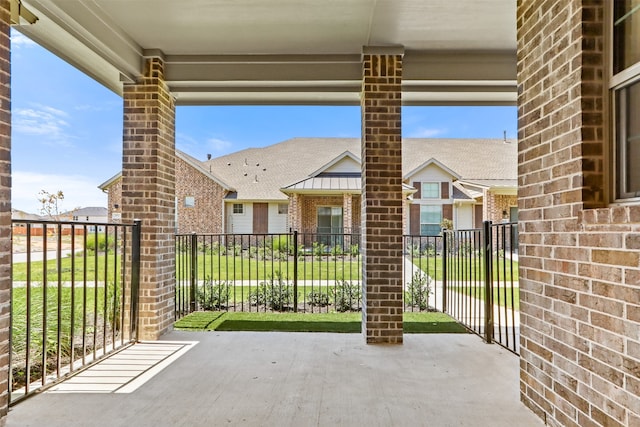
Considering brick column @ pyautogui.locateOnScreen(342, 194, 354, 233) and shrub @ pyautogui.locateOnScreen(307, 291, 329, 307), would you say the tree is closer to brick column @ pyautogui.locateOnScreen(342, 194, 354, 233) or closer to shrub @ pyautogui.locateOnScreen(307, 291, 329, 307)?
brick column @ pyautogui.locateOnScreen(342, 194, 354, 233)

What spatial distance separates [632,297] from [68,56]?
4.81 meters

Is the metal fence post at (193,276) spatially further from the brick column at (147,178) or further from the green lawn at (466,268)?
the green lawn at (466,268)

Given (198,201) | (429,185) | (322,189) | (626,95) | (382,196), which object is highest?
(429,185)

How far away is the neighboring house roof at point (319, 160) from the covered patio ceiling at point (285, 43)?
11.5 meters

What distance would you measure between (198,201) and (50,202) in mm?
5534

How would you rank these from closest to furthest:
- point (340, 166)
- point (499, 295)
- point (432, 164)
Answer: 1. point (499, 295)
2. point (340, 166)
3. point (432, 164)

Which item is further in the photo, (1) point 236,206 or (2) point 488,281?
(1) point 236,206

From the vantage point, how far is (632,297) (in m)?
1.57

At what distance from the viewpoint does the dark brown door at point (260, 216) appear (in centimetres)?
1662

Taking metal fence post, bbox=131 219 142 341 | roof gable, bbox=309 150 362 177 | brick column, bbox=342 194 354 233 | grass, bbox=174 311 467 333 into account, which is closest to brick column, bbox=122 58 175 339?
metal fence post, bbox=131 219 142 341

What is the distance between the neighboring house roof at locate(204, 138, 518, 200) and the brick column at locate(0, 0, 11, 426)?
44.8 feet

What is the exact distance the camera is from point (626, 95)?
5.98ft

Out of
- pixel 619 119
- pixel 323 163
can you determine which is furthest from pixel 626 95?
pixel 323 163

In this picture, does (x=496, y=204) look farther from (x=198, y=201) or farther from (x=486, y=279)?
(x=198, y=201)
